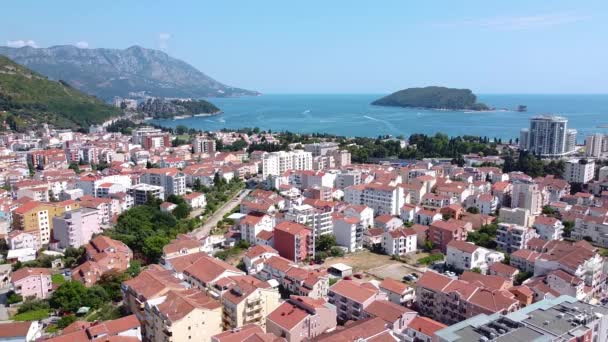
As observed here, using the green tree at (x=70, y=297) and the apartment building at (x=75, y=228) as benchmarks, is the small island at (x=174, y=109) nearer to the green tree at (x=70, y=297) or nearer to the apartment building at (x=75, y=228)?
the apartment building at (x=75, y=228)

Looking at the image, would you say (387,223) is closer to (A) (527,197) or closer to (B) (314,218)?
(B) (314,218)

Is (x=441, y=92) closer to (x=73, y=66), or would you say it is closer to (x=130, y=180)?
(x=130, y=180)

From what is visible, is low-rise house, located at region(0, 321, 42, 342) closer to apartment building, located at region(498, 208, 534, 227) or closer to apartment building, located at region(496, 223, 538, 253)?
apartment building, located at region(496, 223, 538, 253)

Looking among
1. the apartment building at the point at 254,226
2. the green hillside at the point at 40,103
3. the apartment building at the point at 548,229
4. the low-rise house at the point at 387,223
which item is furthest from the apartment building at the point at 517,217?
the green hillside at the point at 40,103

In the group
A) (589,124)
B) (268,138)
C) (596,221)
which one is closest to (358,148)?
(268,138)

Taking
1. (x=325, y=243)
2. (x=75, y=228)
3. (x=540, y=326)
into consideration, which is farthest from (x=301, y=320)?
(x=75, y=228)

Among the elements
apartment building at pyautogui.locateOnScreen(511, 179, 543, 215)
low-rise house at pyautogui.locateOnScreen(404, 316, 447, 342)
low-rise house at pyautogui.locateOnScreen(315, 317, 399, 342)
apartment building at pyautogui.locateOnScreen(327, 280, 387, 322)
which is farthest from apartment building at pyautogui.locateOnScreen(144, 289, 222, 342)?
apartment building at pyautogui.locateOnScreen(511, 179, 543, 215)
